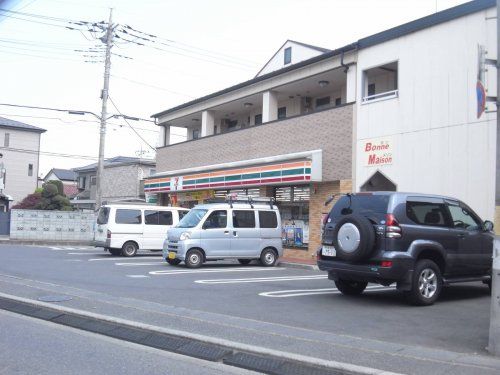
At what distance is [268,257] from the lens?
18391 mm

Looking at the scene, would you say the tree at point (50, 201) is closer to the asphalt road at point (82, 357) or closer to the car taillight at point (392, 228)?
the asphalt road at point (82, 357)

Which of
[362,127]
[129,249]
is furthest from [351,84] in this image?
[129,249]

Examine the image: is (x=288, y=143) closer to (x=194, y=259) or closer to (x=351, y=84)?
(x=351, y=84)

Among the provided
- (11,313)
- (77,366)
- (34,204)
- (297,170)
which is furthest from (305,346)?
(34,204)

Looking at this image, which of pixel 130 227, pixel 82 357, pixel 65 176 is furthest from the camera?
pixel 65 176

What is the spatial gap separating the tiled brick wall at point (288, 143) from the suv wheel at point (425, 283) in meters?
9.29

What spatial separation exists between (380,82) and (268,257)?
7.45 metres

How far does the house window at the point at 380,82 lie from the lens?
18.6 meters

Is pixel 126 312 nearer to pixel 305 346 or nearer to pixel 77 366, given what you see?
pixel 77 366

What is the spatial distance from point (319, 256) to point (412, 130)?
308 inches

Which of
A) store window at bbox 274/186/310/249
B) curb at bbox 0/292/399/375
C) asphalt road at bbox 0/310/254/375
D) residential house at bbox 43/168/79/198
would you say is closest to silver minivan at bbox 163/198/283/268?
store window at bbox 274/186/310/249

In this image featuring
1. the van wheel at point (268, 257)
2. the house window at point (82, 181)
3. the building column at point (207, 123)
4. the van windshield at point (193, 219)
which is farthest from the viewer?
the house window at point (82, 181)

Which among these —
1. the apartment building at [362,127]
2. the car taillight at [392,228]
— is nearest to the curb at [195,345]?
the car taillight at [392,228]

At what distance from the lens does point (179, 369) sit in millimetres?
6172
